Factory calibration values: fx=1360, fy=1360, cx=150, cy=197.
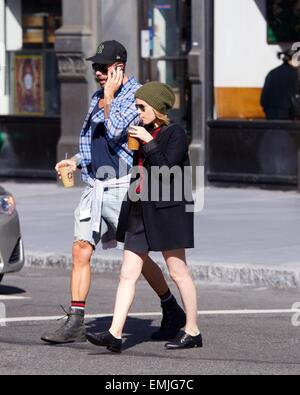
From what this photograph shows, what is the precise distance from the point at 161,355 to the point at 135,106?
1.64m

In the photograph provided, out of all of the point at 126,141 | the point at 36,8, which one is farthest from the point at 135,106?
the point at 36,8

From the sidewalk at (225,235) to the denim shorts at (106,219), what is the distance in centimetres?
319

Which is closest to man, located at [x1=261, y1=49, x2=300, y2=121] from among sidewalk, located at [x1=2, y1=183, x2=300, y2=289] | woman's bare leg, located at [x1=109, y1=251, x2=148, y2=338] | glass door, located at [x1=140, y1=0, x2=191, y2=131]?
sidewalk, located at [x1=2, y1=183, x2=300, y2=289]

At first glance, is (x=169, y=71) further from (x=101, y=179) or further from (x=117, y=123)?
(x=117, y=123)

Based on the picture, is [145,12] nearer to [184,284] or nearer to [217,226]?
[217,226]

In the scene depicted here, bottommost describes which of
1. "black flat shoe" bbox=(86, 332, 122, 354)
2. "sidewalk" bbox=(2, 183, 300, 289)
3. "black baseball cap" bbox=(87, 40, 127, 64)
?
"sidewalk" bbox=(2, 183, 300, 289)

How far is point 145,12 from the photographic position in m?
19.5

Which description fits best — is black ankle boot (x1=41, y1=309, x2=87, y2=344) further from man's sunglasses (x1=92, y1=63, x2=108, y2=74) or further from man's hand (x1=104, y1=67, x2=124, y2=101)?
man's sunglasses (x1=92, y1=63, x2=108, y2=74)

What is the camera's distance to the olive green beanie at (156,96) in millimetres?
8755

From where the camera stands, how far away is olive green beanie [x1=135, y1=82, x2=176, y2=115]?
Answer: 28.7 feet

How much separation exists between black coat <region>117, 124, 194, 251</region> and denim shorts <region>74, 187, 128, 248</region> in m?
0.33

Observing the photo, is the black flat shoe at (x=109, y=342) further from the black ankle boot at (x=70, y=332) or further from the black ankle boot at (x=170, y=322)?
the black ankle boot at (x=170, y=322)

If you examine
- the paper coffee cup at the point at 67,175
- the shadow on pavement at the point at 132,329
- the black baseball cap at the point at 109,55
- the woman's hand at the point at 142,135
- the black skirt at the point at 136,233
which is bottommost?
the shadow on pavement at the point at 132,329

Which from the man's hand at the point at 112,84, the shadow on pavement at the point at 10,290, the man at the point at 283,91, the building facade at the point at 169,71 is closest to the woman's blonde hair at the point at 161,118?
the man's hand at the point at 112,84
